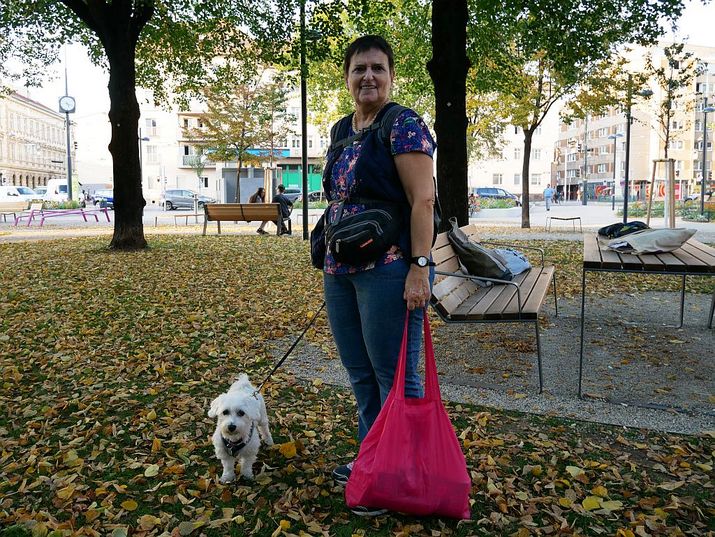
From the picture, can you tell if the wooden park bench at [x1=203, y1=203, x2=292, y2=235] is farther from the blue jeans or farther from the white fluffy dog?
the blue jeans

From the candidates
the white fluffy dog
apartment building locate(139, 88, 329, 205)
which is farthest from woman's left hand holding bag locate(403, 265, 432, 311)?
apartment building locate(139, 88, 329, 205)

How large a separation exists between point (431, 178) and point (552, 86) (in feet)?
71.5

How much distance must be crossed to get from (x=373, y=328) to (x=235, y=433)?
102cm

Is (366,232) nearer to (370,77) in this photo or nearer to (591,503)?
(370,77)

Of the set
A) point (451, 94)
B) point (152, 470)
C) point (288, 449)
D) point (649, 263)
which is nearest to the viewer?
point (152, 470)

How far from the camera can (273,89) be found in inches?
1647

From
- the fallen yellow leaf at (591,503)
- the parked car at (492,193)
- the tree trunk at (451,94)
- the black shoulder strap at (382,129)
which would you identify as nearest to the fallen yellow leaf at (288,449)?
the fallen yellow leaf at (591,503)

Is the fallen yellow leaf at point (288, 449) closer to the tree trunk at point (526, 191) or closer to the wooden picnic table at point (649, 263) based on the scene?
the wooden picnic table at point (649, 263)

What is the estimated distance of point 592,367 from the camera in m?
5.45

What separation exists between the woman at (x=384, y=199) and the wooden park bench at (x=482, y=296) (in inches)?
70.1

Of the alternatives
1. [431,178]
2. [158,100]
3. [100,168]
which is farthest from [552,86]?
[100,168]

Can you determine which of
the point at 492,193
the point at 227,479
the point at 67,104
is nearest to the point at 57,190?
the point at 67,104

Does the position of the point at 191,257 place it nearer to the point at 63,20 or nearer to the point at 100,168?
the point at 63,20

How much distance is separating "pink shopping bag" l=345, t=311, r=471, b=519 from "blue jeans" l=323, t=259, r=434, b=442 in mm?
102
